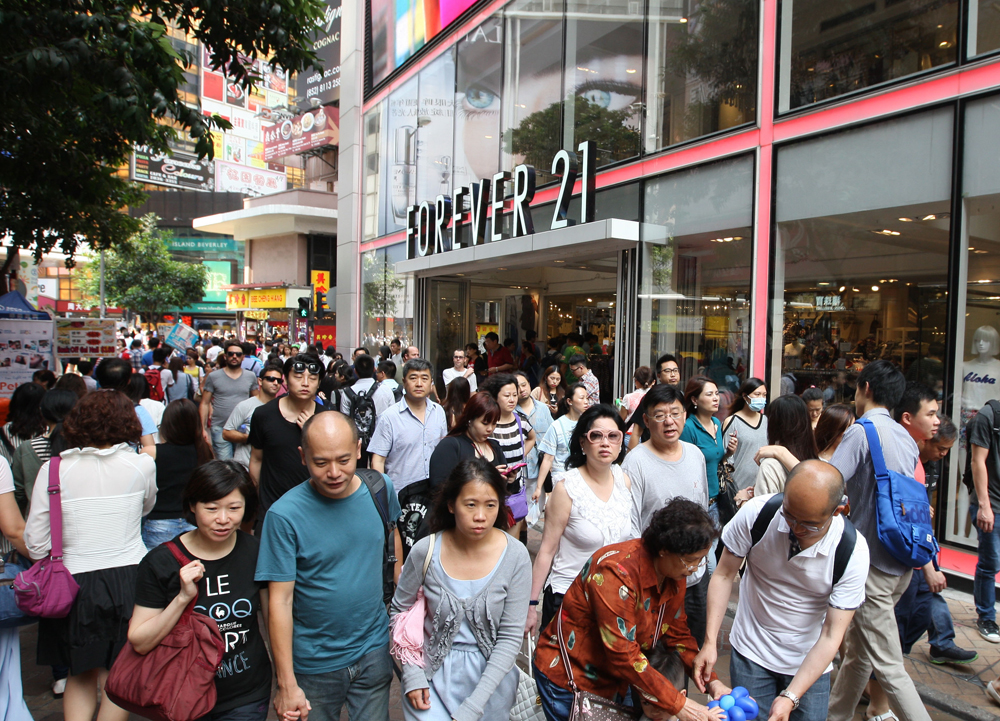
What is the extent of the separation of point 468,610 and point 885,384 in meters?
2.76

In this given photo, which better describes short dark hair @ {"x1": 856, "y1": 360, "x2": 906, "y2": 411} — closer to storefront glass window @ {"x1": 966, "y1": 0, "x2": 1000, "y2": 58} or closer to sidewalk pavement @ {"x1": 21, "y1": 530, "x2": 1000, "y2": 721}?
sidewalk pavement @ {"x1": 21, "y1": 530, "x2": 1000, "y2": 721}

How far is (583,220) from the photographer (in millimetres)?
10438

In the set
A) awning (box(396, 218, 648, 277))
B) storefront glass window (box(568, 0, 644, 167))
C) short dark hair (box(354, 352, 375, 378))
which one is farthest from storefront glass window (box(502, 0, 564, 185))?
short dark hair (box(354, 352, 375, 378))

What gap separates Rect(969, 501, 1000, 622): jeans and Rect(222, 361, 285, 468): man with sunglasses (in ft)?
18.3

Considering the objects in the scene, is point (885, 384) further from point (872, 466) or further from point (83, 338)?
point (83, 338)

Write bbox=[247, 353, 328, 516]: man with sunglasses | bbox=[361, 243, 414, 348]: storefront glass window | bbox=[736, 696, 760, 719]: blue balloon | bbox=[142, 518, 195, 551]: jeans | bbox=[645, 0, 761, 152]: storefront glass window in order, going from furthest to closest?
1. bbox=[361, 243, 414, 348]: storefront glass window
2. bbox=[645, 0, 761, 152]: storefront glass window
3. bbox=[247, 353, 328, 516]: man with sunglasses
4. bbox=[142, 518, 195, 551]: jeans
5. bbox=[736, 696, 760, 719]: blue balloon

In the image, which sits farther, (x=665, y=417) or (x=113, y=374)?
(x=113, y=374)

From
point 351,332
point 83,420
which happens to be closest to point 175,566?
point 83,420

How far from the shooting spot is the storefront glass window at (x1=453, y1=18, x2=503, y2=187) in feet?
46.4

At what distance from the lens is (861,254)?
7742mm

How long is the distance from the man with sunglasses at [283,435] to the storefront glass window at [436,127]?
39.8 ft

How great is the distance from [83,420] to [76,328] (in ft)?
28.4

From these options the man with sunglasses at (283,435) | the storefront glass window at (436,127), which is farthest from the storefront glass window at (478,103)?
the man with sunglasses at (283,435)

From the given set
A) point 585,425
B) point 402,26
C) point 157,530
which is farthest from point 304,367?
point 402,26
